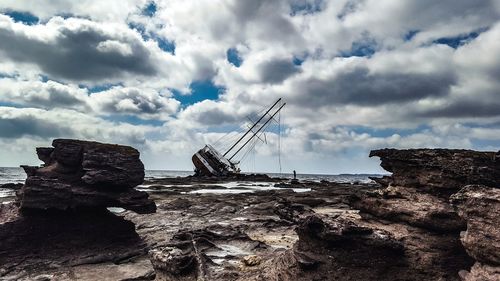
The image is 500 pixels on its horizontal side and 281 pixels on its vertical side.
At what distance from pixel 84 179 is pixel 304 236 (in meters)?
10.5

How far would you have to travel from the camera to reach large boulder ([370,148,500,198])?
850cm

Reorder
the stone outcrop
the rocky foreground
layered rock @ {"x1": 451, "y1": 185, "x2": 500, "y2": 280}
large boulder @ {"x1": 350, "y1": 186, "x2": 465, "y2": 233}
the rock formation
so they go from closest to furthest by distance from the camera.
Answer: layered rock @ {"x1": 451, "y1": 185, "x2": 500, "y2": 280}
the rocky foreground
the rock formation
large boulder @ {"x1": 350, "y1": 186, "x2": 465, "y2": 233}
the stone outcrop

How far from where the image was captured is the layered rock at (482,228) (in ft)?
21.7

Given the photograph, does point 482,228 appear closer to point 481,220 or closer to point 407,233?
point 481,220

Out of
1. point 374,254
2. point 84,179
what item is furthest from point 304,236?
point 84,179

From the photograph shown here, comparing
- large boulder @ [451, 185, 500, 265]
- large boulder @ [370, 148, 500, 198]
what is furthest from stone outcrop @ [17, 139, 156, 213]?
large boulder @ [451, 185, 500, 265]

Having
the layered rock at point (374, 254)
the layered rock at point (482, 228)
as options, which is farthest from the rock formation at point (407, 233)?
the layered rock at point (482, 228)

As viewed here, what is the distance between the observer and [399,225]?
31.4 feet

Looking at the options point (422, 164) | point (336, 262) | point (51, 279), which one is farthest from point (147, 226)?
point (422, 164)

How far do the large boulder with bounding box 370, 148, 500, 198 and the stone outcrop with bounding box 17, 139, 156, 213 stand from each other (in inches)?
441

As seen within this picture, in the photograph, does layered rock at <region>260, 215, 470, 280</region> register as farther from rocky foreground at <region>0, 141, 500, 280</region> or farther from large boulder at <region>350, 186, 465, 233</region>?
large boulder at <region>350, 186, 465, 233</region>

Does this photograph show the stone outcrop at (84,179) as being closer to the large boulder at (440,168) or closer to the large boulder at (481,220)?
the large boulder at (440,168)

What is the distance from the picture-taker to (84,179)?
1570cm

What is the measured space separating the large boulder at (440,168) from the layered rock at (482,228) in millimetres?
1594
